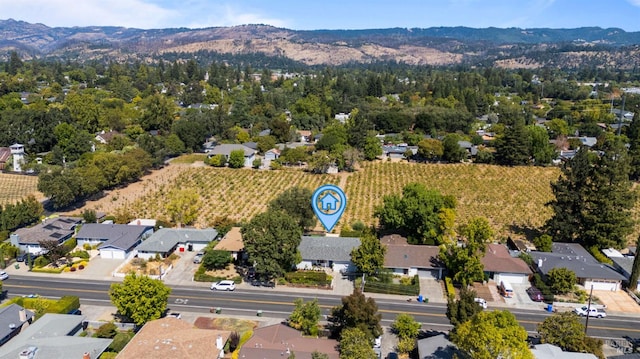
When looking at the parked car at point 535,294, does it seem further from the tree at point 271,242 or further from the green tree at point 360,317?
the tree at point 271,242

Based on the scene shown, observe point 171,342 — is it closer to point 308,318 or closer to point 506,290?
point 308,318

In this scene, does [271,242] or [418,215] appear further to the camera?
[418,215]

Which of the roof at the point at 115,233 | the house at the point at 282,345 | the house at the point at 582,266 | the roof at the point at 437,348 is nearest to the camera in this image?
the house at the point at 282,345

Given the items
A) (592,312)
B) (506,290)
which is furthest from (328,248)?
(592,312)

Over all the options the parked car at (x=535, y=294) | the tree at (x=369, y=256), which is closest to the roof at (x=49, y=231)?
the tree at (x=369, y=256)

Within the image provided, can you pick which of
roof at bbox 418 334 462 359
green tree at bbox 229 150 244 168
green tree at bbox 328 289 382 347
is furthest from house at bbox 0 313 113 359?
green tree at bbox 229 150 244 168

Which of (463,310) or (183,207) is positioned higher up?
(183,207)
